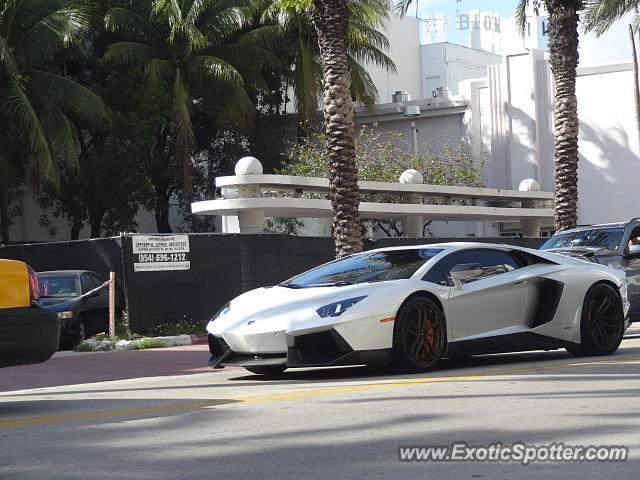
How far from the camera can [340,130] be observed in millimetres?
21109

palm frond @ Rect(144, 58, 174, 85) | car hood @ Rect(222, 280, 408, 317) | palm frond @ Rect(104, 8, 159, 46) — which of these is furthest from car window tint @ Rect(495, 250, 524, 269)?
palm frond @ Rect(104, 8, 159, 46)

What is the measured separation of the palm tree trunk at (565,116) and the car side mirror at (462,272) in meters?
13.5

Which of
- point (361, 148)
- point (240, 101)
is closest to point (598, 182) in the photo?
point (361, 148)

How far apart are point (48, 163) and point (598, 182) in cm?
1966

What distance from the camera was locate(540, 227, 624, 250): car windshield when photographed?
1559cm

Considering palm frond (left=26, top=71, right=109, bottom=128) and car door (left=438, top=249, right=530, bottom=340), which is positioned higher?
palm frond (left=26, top=71, right=109, bottom=128)

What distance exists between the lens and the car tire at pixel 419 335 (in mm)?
9859

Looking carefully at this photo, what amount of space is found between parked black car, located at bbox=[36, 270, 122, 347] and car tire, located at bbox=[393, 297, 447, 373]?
10378 mm

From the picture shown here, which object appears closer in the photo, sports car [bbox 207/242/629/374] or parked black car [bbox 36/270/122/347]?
sports car [bbox 207/242/629/374]

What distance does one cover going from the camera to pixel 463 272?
10477 mm

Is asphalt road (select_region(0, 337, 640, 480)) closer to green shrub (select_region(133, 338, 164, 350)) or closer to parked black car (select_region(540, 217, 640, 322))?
parked black car (select_region(540, 217, 640, 322))

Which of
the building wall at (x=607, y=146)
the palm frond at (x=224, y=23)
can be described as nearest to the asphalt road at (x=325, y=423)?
the building wall at (x=607, y=146)

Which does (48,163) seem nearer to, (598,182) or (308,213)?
(308,213)

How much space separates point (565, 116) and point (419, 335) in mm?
14801
